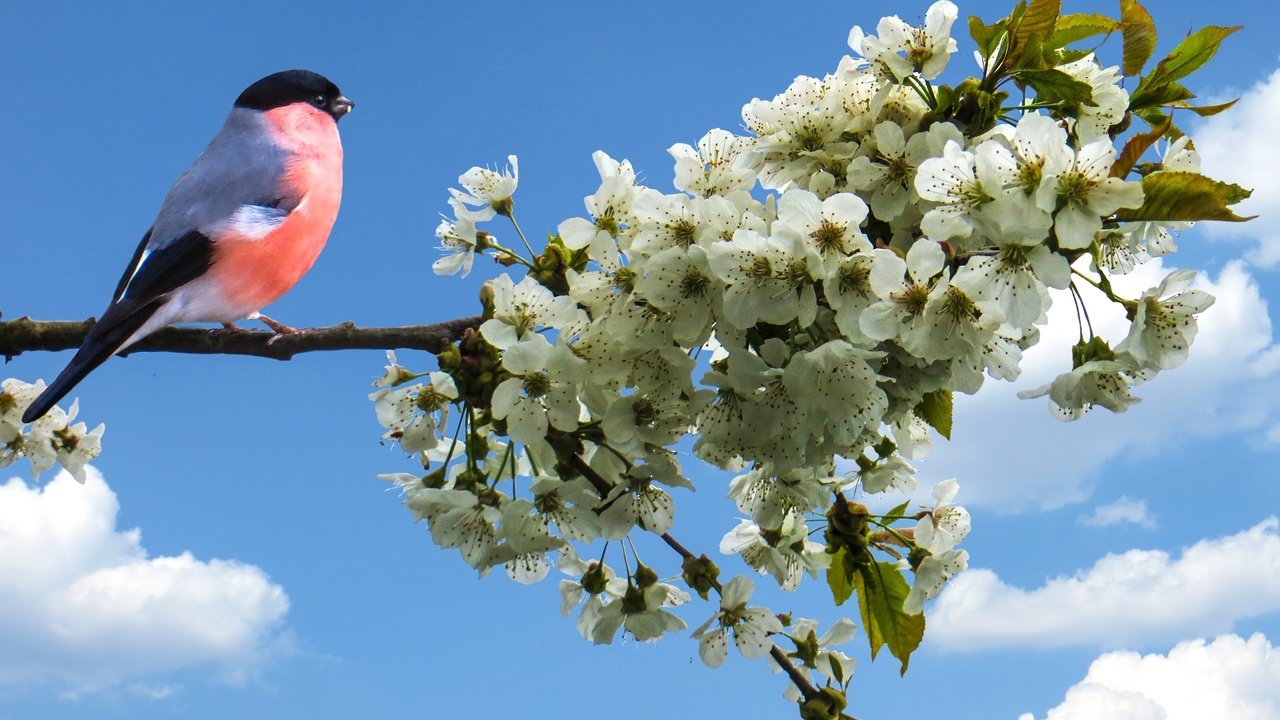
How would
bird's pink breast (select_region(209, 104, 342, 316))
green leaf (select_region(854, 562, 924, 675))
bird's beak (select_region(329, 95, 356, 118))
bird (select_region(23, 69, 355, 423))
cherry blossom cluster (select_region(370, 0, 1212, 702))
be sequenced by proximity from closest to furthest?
cherry blossom cluster (select_region(370, 0, 1212, 702)) → green leaf (select_region(854, 562, 924, 675)) → bird (select_region(23, 69, 355, 423)) → bird's pink breast (select_region(209, 104, 342, 316)) → bird's beak (select_region(329, 95, 356, 118))

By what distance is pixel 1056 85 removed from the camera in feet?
6.09

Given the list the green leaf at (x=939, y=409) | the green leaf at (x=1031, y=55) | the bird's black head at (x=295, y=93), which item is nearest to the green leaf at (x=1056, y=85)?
the green leaf at (x=1031, y=55)

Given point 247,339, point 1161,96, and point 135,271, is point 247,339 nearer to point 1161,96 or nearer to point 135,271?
point 135,271

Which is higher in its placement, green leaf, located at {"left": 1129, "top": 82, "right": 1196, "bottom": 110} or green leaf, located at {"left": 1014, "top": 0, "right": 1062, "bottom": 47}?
green leaf, located at {"left": 1129, "top": 82, "right": 1196, "bottom": 110}

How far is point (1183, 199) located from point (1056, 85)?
364 mm

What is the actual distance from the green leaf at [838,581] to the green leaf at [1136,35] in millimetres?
1198

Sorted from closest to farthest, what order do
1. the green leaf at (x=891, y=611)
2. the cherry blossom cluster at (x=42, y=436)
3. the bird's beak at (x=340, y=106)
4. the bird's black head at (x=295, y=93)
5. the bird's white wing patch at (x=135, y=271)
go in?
the green leaf at (x=891, y=611), the bird's white wing patch at (x=135, y=271), the cherry blossom cluster at (x=42, y=436), the bird's black head at (x=295, y=93), the bird's beak at (x=340, y=106)

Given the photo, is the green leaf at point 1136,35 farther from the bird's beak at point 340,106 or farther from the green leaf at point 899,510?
the bird's beak at point 340,106

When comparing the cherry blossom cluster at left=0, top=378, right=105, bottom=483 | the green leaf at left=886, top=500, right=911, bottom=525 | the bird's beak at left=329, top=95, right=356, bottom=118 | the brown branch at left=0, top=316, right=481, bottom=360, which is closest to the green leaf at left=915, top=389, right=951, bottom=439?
the green leaf at left=886, top=500, right=911, bottom=525

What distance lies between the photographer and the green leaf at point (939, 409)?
2006mm

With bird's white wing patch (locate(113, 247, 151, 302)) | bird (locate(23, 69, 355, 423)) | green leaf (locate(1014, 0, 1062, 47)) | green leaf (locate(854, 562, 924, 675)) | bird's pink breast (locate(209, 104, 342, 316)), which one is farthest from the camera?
bird's pink breast (locate(209, 104, 342, 316))

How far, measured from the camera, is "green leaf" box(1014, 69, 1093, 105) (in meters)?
1.84

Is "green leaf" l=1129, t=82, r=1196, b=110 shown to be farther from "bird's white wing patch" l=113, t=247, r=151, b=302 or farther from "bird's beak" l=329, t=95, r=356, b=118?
"bird's beak" l=329, t=95, r=356, b=118

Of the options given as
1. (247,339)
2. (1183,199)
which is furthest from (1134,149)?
(247,339)
